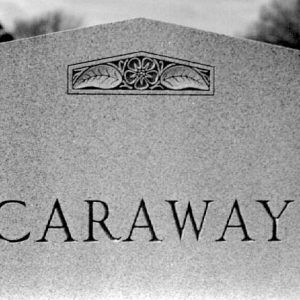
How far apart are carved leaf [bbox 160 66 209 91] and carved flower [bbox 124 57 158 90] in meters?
0.07

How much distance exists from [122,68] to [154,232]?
962 millimetres

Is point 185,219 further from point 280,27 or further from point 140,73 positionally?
point 280,27

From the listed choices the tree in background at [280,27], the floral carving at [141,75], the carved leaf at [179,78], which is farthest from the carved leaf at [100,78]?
the tree in background at [280,27]

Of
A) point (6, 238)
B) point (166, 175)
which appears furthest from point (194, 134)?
point (6, 238)

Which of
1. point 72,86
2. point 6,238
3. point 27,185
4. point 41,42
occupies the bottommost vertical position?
point 6,238

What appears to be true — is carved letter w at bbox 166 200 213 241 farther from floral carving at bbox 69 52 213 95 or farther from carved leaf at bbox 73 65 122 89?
carved leaf at bbox 73 65 122 89

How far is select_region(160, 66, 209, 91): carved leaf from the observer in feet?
13.8

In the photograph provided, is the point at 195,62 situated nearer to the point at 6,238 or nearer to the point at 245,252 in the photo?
the point at 245,252

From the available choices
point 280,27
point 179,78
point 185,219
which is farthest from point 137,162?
point 280,27

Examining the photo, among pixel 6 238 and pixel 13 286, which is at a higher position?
pixel 6 238

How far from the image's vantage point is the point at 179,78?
420cm

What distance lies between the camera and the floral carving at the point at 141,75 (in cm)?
416

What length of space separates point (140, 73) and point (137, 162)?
0.51 meters

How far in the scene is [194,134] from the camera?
13.9 ft
